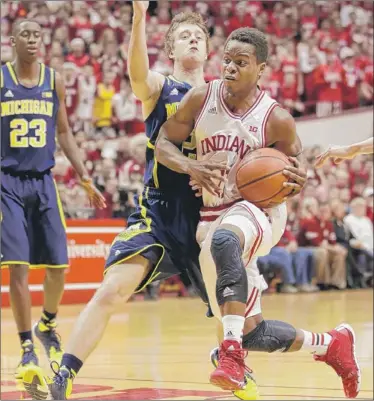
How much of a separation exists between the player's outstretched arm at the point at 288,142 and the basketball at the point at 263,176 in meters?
0.04

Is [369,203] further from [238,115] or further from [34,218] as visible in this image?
[238,115]

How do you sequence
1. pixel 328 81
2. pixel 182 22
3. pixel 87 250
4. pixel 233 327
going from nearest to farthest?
1. pixel 233 327
2. pixel 182 22
3. pixel 87 250
4. pixel 328 81

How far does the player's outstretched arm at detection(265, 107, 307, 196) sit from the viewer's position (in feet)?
17.1

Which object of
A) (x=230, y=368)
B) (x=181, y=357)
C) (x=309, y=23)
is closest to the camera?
(x=230, y=368)

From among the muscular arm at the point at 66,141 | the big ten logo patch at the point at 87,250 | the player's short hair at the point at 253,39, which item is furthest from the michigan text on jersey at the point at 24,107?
the big ten logo patch at the point at 87,250

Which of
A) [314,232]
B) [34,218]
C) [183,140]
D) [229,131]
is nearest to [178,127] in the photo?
[183,140]

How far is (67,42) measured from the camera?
56.4 ft

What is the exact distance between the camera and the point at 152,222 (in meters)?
5.68

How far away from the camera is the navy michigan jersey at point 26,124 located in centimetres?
712

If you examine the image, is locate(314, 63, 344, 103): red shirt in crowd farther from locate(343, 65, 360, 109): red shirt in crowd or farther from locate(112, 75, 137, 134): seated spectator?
locate(112, 75, 137, 134): seated spectator

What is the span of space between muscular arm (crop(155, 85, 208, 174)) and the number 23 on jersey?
6.32 feet

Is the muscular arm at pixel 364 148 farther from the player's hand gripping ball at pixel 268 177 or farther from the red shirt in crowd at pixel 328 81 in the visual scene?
the red shirt in crowd at pixel 328 81

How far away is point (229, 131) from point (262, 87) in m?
12.4

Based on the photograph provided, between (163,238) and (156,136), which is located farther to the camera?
(156,136)
